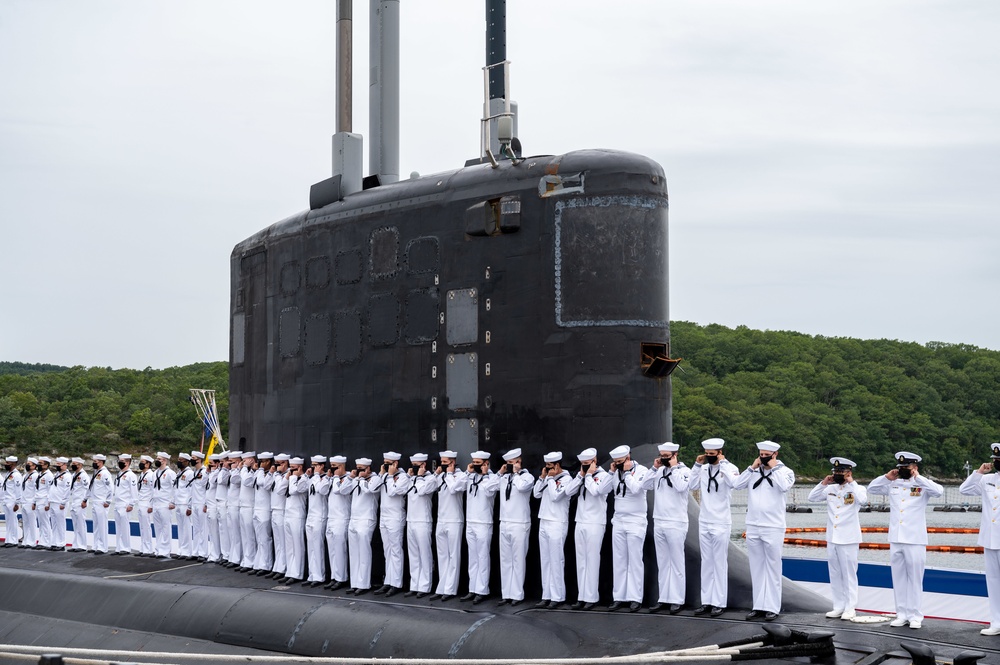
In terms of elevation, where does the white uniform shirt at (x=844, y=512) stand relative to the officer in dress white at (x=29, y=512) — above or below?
above

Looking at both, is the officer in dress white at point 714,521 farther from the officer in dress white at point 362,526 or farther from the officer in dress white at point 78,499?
the officer in dress white at point 78,499

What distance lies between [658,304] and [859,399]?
198ft

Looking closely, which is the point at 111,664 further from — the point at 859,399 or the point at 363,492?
the point at 859,399

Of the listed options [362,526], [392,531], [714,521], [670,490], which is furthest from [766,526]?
[362,526]

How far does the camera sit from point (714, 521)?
941cm

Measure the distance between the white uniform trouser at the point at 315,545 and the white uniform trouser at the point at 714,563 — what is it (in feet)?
15.7

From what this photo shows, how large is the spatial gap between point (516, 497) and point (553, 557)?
624 mm

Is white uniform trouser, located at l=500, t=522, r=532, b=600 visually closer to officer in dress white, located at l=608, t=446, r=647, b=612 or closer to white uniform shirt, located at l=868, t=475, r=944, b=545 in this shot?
officer in dress white, located at l=608, t=446, r=647, b=612

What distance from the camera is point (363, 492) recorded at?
11703 mm

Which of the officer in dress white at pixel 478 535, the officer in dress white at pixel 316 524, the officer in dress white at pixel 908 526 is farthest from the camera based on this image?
the officer in dress white at pixel 316 524

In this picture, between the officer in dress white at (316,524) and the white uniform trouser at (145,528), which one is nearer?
the officer in dress white at (316,524)

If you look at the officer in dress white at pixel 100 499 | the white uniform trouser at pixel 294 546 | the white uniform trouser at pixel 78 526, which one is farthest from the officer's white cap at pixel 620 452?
the white uniform trouser at pixel 78 526

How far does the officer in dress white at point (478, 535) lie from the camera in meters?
10.4

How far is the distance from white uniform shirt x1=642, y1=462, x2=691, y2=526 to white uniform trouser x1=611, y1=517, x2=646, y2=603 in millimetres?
221
